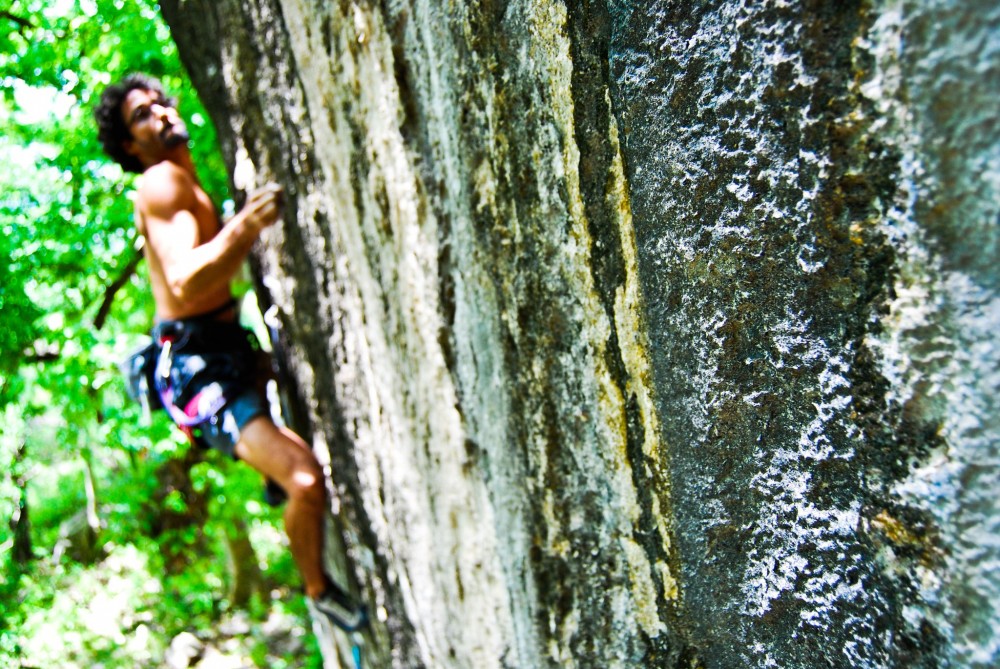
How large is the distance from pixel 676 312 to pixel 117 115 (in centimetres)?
270

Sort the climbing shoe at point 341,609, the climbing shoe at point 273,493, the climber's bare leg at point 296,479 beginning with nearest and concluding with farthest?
the climber's bare leg at point 296,479, the climbing shoe at point 341,609, the climbing shoe at point 273,493

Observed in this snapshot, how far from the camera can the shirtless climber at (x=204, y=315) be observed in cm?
238

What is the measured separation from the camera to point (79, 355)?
14.3 feet

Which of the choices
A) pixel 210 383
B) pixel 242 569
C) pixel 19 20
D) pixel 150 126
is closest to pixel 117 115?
pixel 150 126

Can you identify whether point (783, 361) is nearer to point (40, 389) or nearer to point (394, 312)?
point (394, 312)

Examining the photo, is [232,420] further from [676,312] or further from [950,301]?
[950,301]

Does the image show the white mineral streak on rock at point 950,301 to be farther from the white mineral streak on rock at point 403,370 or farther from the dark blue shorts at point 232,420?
the dark blue shorts at point 232,420

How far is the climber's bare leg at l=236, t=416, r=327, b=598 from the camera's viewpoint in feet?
8.59

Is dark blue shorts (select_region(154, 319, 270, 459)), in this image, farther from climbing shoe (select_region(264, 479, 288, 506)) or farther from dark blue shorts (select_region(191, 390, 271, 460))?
climbing shoe (select_region(264, 479, 288, 506))

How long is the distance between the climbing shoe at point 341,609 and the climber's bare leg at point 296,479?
0.04m

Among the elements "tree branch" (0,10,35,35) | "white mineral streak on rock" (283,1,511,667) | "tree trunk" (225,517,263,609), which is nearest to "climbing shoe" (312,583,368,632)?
"white mineral streak on rock" (283,1,511,667)

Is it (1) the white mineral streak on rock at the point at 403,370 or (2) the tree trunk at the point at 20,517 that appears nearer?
(1) the white mineral streak on rock at the point at 403,370

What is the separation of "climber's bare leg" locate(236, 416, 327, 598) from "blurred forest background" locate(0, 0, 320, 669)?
0.56 meters

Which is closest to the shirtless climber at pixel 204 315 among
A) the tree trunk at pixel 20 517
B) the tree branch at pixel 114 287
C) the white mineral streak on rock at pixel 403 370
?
the white mineral streak on rock at pixel 403 370
